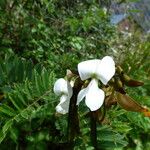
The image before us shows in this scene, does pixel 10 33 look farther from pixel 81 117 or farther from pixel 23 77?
pixel 81 117

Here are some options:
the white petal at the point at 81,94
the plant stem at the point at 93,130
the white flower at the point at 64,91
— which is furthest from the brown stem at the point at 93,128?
the white petal at the point at 81,94

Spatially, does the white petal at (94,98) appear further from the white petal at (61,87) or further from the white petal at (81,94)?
the white petal at (61,87)

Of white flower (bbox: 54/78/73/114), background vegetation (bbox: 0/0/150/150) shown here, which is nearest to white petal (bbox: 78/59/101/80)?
white flower (bbox: 54/78/73/114)

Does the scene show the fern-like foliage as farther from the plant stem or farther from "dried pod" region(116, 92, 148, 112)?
"dried pod" region(116, 92, 148, 112)

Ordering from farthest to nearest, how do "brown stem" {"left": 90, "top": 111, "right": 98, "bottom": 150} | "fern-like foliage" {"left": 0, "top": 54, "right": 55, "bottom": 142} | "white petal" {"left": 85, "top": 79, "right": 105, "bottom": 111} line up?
"fern-like foliage" {"left": 0, "top": 54, "right": 55, "bottom": 142}, "brown stem" {"left": 90, "top": 111, "right": 98, "bottom": 150}, "white petal" {"left": 85, "top": 79, "right": 105, "bottom": 111}

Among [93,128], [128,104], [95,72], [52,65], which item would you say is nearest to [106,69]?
[95,72]

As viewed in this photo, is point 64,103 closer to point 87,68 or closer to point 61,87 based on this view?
point 61,87
